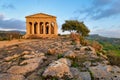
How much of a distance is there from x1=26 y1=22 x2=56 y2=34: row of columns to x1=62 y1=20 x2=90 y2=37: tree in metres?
10.1

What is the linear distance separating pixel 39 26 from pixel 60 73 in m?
45.7

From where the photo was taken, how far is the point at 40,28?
186 ft

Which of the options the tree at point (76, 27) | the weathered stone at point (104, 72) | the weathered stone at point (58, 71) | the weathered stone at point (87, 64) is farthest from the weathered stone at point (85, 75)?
the tree at point (76, 27)

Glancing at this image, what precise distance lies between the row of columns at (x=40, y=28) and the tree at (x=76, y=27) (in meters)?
10.1

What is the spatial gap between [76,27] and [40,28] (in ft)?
42.0

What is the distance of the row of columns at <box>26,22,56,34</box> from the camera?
54.2 meters

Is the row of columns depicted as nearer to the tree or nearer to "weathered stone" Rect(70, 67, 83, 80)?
the tree

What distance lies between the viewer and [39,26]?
54781 millimetres

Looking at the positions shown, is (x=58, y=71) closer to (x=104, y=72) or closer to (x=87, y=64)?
(x=104, y=72)

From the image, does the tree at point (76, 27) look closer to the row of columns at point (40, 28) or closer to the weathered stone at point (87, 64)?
the row of columns at point (40, 28)

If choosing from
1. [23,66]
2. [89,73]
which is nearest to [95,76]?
[89,73]

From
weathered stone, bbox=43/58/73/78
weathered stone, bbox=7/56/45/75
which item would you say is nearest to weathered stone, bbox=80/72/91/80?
weathered stone, bbox=43/58/73/78

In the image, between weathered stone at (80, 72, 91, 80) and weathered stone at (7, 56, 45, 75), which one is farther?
weathered stone at (7, 56, 45, 75)

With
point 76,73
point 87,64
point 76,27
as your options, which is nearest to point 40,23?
point 76,27
